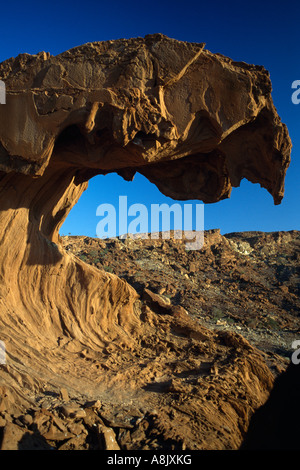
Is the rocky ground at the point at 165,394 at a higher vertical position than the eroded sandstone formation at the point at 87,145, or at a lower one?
lower

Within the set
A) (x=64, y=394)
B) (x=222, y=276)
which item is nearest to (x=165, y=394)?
(x=64, y=394)

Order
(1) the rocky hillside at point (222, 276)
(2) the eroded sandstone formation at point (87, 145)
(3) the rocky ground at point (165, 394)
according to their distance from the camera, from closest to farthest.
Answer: (3) the rocky ground at point (165, 394) → (2) the eroded sandstone formation at point (87, 145) → (1) the rocky hillside at point (222, 276)

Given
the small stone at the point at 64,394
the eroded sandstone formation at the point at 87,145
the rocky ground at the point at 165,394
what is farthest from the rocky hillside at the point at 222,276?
the small stone at the point at 64,394

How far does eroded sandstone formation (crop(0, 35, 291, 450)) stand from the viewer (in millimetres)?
5730

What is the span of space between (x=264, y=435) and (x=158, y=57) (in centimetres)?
683

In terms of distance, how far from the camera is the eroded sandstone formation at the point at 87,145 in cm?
573

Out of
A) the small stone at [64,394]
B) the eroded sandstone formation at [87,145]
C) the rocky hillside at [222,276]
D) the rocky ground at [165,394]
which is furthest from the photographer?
the rocky hillside at [222,276]

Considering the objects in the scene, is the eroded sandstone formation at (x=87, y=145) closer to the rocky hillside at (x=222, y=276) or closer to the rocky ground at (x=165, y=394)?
the rocky ground at (x=165, y=394)

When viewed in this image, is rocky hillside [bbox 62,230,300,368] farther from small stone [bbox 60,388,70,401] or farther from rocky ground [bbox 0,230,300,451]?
small stone [bbox 60,388,70,401]

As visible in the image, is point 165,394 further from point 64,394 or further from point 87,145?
point 87,145

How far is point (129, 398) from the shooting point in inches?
224

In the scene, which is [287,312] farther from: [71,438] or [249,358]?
[71,438]

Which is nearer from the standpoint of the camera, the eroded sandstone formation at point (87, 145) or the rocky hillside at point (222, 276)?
the eroded sandstone formation at point (87, 145)

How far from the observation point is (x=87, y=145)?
6.34 meters
